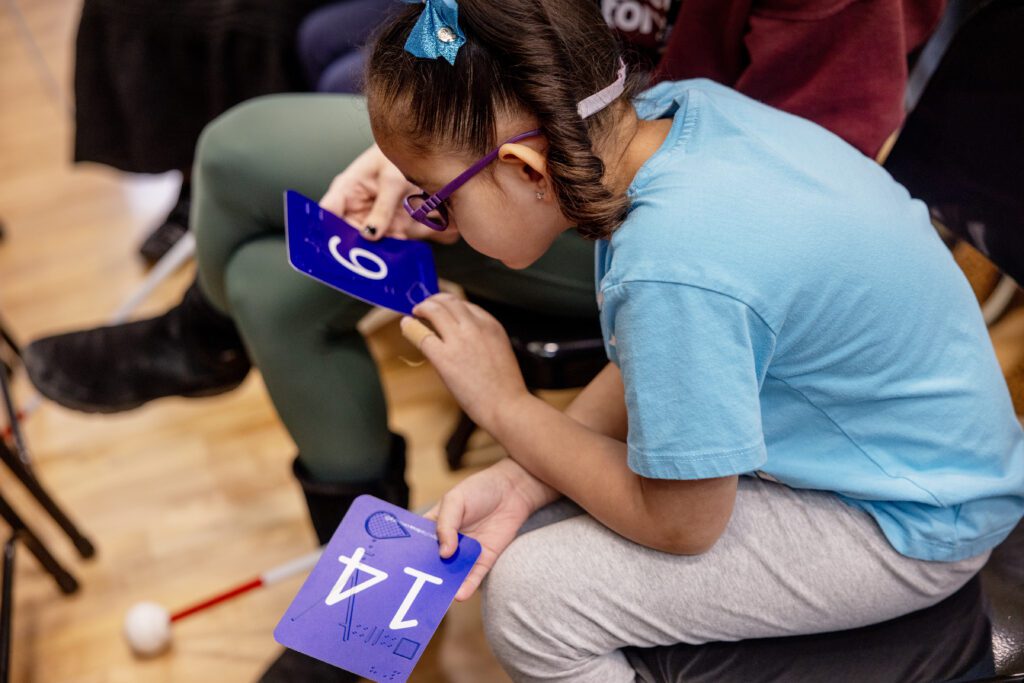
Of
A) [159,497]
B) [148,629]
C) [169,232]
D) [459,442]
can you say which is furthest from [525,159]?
[169,232]

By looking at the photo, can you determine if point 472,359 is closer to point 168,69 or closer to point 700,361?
point 700,361

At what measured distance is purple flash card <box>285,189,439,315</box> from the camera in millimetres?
855

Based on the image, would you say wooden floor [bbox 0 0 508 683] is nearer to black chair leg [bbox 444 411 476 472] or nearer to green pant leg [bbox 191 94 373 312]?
black chair leg [bbox 444 411 476 472]

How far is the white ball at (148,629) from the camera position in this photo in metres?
1.21

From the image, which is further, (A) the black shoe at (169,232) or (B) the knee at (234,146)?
(A) the black shoe at (169,232)

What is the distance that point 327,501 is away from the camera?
40.7 inches

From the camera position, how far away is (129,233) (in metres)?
2.01

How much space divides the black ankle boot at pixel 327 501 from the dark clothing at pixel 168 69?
0.80 m

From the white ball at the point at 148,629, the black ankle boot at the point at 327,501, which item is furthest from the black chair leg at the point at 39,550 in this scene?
the black ankle boot at the point at 327,501

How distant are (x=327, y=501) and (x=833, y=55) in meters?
0.71

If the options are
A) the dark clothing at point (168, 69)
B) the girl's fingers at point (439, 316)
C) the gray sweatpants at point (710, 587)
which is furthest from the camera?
the dark clothing at point (168, 69)

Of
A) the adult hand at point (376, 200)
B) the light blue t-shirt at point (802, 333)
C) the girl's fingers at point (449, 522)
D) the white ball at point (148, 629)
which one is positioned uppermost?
the light blue t-shirt at point (802, 333)

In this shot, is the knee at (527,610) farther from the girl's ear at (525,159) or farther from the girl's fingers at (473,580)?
the girl's ear at (525,159)

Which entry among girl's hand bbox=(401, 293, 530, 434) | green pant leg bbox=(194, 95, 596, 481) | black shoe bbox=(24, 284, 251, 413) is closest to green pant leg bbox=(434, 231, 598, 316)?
green pant leg bbox=(194, 95, 596, 481)
